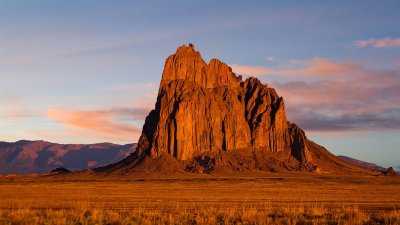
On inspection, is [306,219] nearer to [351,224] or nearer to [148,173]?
[351,224]

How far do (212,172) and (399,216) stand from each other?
161 metres

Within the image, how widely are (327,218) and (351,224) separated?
10.5ft

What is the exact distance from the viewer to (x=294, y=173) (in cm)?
19838

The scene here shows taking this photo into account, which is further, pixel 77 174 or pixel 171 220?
pixel 77 174

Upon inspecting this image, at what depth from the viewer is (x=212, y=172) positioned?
195375 millimetres

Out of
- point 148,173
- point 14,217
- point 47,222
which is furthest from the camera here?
point 148,173

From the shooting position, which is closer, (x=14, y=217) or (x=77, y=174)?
(x=14, y=217)

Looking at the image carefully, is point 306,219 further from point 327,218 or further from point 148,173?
point 148,173

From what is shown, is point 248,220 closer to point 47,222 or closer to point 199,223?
point 199,223

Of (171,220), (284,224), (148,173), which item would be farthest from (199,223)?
(148,173)

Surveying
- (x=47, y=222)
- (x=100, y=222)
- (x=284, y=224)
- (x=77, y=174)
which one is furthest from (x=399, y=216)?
(x=77, y=174)

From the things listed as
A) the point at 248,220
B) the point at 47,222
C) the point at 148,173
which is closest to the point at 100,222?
the point at 47,222

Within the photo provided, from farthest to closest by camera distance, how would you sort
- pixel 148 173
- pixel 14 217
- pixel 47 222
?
pixel 148 173, pixel 14 217, pixel 47 222

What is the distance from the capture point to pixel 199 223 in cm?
3131
